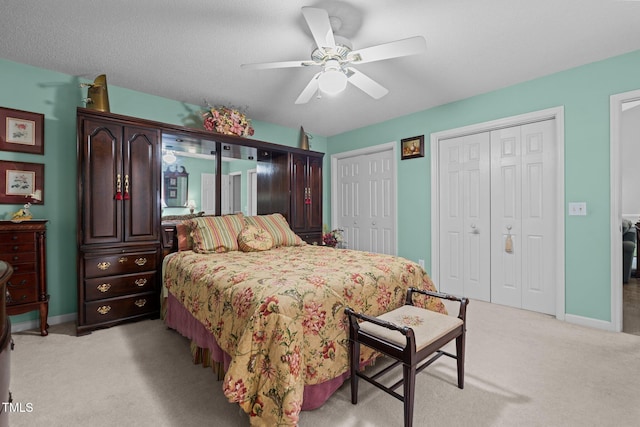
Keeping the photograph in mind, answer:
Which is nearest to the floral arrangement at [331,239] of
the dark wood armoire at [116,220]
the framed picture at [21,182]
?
the dark wood armoire at [116,220]

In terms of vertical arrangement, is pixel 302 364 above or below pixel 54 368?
above

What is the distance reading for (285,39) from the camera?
2.30m

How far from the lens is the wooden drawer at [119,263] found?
8.59 feet

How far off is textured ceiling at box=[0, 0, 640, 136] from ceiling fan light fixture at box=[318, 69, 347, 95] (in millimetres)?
385

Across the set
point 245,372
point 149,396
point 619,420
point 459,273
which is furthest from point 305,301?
point 459,273

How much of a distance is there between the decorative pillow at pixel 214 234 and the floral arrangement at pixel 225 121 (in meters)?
1.16

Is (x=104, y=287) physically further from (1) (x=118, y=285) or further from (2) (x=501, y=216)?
(2) (x=501, y=216)

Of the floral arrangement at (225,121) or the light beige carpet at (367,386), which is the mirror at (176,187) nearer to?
the floral arrangement at (225,121)

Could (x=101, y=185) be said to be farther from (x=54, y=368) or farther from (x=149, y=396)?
(x=149, y=396)

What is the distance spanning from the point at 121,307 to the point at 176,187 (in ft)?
4.31

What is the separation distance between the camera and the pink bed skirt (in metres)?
1.57

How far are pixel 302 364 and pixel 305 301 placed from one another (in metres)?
0.28

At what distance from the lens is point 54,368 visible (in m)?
2.03

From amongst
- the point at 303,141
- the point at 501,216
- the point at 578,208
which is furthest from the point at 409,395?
the point at 303,141
